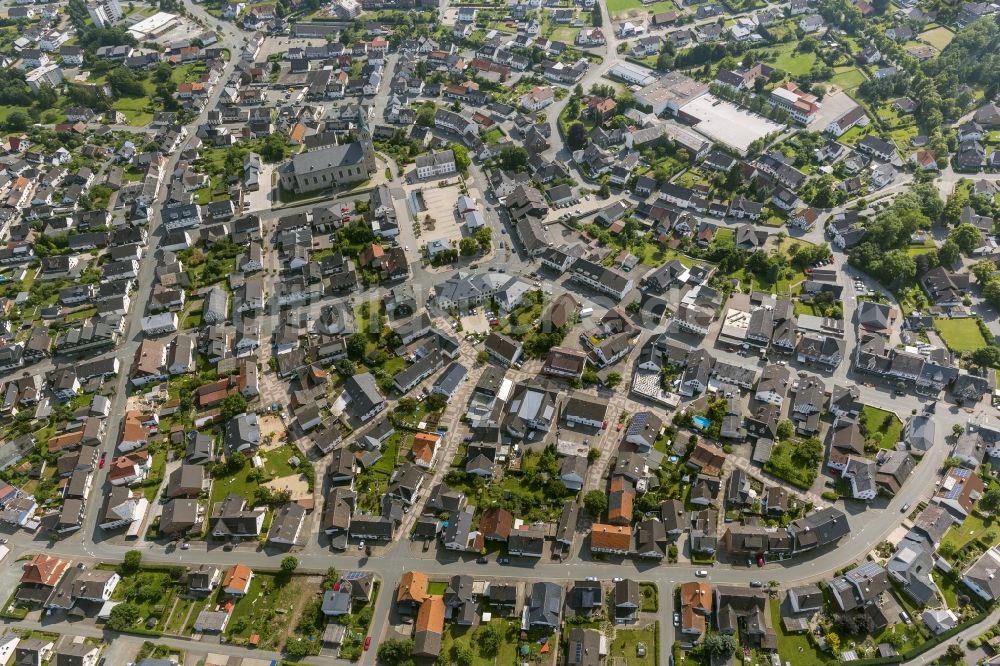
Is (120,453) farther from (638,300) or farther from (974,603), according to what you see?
(974,603)

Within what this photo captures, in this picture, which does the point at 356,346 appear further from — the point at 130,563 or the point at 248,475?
the point at 130,563

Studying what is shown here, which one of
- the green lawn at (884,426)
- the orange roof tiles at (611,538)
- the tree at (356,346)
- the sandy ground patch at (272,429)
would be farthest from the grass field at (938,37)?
the sandy ground patch at (272,429)

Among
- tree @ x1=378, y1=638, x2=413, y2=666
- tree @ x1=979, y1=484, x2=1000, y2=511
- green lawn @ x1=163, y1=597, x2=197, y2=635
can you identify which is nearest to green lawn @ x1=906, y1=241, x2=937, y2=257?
tree @ x1=979, y1=484, x2=1000, y2=511

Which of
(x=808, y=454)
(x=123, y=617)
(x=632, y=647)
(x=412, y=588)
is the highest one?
(x=808, y=454)

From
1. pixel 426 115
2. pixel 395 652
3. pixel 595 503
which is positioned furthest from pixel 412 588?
pixel 426 115

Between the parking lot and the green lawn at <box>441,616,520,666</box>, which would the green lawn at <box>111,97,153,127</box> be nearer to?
the parking lot

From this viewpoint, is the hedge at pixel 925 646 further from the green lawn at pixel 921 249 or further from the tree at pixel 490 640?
the green lawn at pixel 921 249
